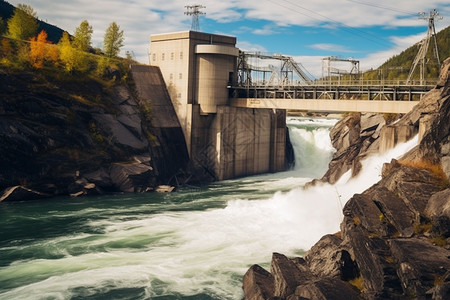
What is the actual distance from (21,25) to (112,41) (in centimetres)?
1539

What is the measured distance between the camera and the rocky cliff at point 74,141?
61594 mm

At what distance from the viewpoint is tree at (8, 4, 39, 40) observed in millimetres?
86062

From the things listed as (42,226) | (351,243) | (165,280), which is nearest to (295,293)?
(351,243)

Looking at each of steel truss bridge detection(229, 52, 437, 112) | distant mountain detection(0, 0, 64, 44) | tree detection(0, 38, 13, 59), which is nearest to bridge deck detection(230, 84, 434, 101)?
steel truss bridge detection(229, 52, 437, 112)

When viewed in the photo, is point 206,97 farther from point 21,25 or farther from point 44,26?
point 44,26

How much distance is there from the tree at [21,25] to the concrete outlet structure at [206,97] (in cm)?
2253

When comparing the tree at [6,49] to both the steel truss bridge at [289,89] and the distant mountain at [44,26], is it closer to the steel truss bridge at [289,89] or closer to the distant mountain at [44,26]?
the steel truss bridge at [289,89]

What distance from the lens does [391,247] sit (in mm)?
29141

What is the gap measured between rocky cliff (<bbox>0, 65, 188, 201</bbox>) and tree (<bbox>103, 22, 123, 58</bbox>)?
645 inches

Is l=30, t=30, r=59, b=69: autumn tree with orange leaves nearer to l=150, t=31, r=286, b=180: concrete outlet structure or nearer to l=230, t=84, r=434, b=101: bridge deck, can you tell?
l=150, t=31, r=286, b=180: concrete outlet structure

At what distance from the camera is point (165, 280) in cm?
3525

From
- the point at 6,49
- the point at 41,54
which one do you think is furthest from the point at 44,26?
the point at 41,54

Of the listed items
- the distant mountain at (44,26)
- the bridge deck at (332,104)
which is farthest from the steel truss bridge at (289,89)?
the distant mountain at (44,26)

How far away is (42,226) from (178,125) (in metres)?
34.7
